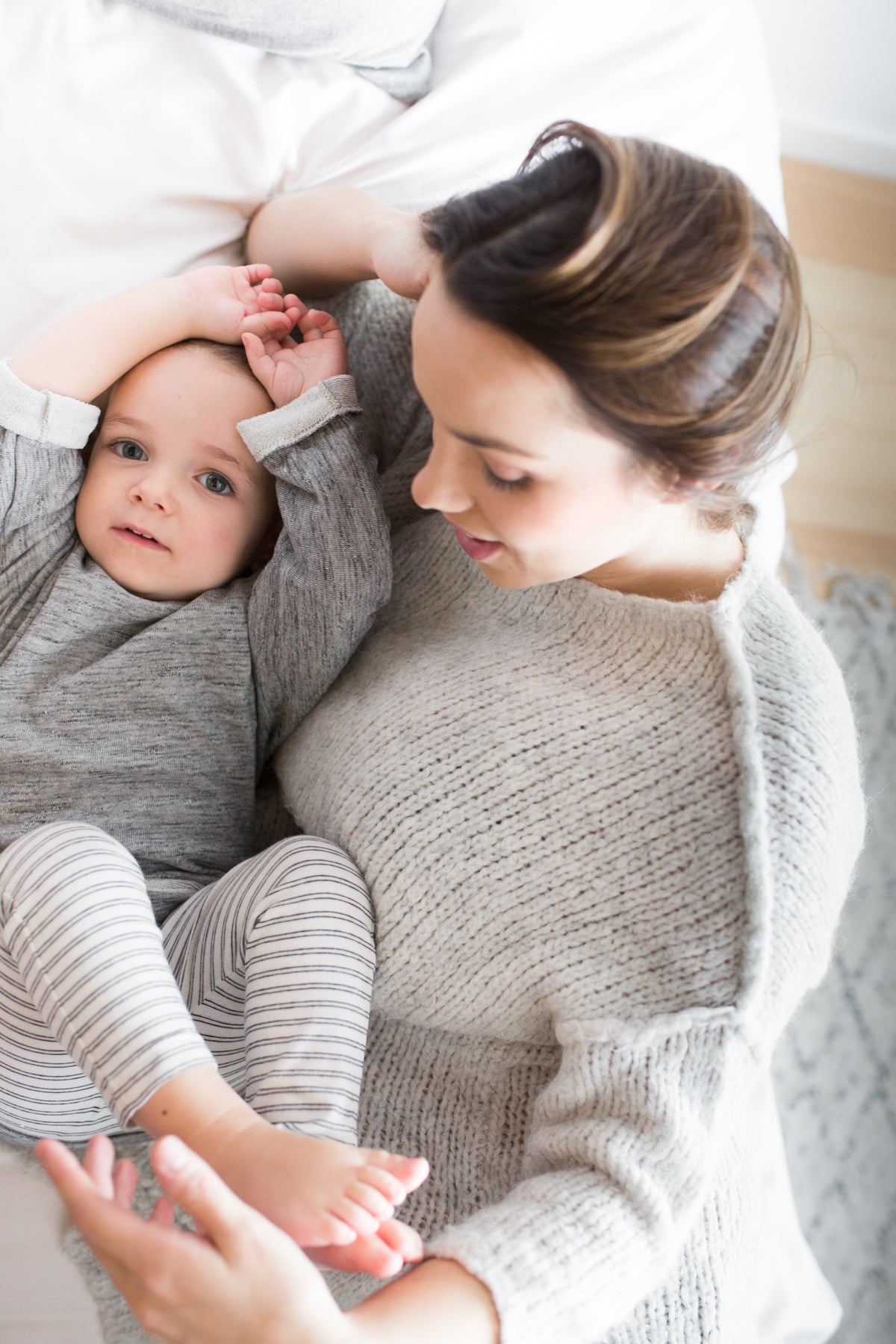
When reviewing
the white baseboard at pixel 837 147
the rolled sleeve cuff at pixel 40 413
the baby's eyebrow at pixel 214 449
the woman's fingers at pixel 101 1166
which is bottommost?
the woman's fingers at pixel 101 1166

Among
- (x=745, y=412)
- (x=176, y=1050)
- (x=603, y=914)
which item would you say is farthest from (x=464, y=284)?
(x=176, y=1050)

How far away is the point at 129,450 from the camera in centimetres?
101

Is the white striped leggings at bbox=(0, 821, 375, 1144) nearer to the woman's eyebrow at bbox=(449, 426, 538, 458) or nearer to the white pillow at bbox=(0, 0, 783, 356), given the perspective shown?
the woman's eyebrow at bbox=(449, 426, 538, 458)

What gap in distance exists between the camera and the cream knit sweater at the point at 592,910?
723 millimetres

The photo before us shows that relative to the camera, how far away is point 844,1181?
4.67 ft

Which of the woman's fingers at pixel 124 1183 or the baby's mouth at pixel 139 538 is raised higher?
the baby's mouth at pixel 139 538

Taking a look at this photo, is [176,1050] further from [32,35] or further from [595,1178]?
[32,35]

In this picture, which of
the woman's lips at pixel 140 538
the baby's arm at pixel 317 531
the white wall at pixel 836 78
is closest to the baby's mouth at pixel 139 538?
the woman's lips at pixel 140 538

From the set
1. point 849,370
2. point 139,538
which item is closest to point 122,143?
point 139,538

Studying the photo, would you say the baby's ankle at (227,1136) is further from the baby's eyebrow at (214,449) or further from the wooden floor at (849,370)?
the wooden floor at (849,370)

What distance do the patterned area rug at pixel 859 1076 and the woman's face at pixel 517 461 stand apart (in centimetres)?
89

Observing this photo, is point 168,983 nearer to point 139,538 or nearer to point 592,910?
point 592,910

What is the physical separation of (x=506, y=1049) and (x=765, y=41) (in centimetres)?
160

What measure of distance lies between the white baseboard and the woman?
117cm
